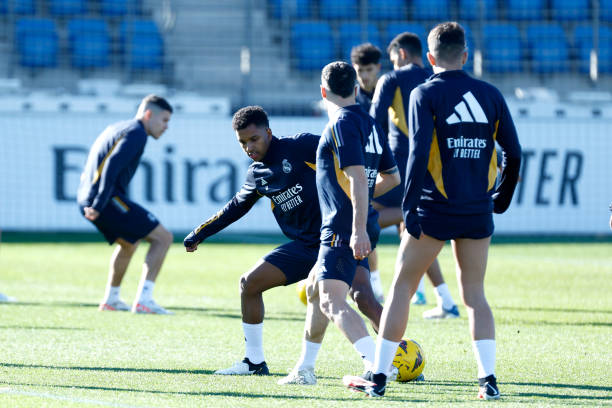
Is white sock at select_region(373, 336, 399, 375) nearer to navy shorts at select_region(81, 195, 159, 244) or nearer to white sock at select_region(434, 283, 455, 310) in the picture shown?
white sock at select_region(434, 283, 455, 310)

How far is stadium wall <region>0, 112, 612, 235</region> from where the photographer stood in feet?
59.2

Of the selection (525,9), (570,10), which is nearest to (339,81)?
(570,10)

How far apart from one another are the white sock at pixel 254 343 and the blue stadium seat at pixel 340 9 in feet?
50.6

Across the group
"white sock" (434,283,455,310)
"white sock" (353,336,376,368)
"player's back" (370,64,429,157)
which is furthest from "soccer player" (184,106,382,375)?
"white sock" (434,283,455,310)

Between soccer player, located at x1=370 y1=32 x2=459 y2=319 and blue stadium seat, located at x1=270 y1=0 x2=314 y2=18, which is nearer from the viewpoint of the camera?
soccer player, located at x1=370 y1=32 x2=459 y2=319

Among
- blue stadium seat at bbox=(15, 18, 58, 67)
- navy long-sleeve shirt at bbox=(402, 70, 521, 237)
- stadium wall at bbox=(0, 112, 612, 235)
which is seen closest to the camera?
navy long-sleeve shirt at bbox=(402, 70, 521, 237)

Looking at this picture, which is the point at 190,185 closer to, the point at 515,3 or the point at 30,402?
the point at 515,3

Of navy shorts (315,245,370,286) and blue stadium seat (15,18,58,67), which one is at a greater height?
blue stadium seat (15,18,58,67)

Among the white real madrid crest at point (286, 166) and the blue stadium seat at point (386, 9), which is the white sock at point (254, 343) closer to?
the white real madrid crest at point (286, 166)

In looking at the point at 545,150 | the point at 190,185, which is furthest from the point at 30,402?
the point at 545,150

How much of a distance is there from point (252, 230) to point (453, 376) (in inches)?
501

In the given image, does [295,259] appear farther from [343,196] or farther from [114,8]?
[114,8]

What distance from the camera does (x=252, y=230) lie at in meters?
18.8

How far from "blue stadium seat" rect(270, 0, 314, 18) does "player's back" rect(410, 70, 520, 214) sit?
1633cm
